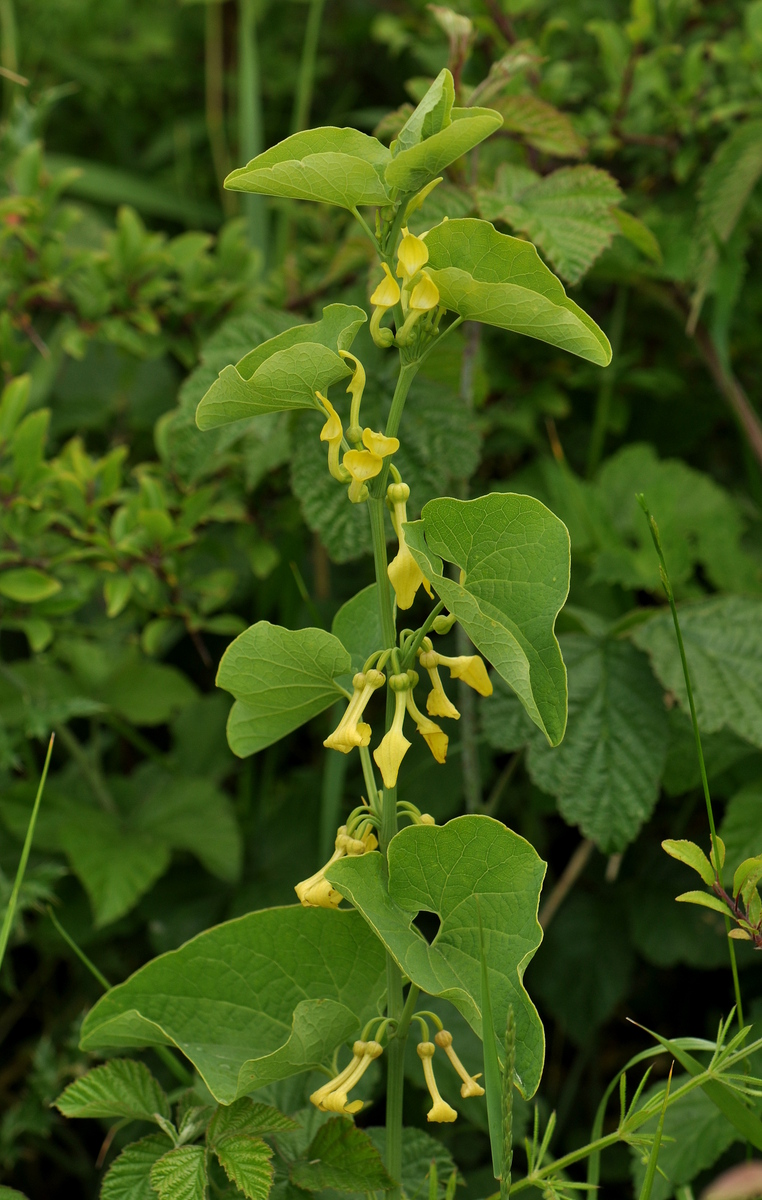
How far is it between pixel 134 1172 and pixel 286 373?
552 millimetres

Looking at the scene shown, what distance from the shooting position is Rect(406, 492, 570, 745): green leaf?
Result: 61 cm

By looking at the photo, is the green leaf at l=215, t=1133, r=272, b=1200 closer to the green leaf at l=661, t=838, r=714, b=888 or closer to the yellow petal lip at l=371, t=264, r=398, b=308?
the green leaf at l=661, t=838, r=714, b=888

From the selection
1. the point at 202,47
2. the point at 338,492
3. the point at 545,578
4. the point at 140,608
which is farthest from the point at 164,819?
the point at 202,47

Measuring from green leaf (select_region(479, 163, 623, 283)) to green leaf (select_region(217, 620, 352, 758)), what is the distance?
1.70ft

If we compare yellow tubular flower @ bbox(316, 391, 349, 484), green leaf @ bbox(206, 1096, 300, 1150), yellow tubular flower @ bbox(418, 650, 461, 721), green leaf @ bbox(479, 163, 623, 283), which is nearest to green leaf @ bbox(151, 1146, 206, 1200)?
green leaf @ bbox(206, 1096, 300, 1150)

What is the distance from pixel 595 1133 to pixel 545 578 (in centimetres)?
42

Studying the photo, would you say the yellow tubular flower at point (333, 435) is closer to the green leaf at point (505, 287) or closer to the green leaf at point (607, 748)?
the green leaf at point (505, 287)

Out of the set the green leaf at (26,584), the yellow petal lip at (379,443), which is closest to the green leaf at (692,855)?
the yellow petal lip at (379,443)

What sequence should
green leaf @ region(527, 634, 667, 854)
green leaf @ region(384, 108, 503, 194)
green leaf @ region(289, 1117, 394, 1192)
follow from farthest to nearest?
green leaf @ region(527, 634, 667, 854), green leaf @ region(289, 1117, 394, 1192), green leaf @ region(384, 108, 503, 194)

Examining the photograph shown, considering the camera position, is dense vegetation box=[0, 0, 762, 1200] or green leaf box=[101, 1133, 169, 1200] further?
dense vegetation box=[0, 0, 762, 1200]

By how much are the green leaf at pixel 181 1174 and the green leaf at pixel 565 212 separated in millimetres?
802

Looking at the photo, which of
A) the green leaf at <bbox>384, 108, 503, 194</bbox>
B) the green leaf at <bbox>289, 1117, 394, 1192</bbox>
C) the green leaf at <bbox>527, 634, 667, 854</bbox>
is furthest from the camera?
the green leaf at <bbox>527, 634, 667, 854</bbox>

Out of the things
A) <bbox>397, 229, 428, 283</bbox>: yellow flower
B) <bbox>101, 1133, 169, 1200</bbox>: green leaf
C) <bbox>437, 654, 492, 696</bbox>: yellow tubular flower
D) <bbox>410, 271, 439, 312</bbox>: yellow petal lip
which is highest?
<bbox>397, 229, 428, 283</bbox>: yellow flower

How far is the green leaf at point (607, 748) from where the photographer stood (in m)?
1.03
